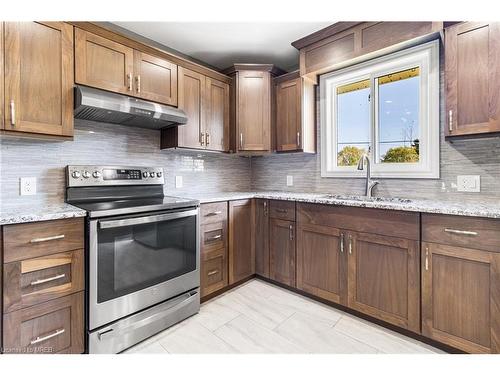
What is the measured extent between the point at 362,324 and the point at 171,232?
5.24 feet

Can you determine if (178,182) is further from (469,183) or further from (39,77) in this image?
(469,183)

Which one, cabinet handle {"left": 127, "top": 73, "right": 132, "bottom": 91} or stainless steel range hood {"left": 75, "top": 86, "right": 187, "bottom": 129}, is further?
cabinet handle {"left": 127, "top": 73, "right": 132, "bottom": 91}

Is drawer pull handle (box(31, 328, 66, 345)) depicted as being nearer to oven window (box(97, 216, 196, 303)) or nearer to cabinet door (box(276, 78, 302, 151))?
oven window (box(97, 216, 196, 303))

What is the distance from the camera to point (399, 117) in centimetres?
234

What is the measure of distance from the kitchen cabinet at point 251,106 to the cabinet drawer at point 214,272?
1158 millimetres

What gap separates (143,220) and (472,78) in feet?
7.66

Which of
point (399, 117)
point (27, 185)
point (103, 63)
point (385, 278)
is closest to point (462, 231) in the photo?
point (385, 278)

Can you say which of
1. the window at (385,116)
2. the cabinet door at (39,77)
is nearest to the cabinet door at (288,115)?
the window at (385,116)

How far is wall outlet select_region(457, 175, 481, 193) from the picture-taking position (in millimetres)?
1889

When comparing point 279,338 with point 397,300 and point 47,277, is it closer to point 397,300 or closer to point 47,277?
point 397,300

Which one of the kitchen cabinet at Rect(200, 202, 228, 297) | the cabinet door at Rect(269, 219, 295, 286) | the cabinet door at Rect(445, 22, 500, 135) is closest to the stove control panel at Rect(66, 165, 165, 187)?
the kitchen cabinet at Rect(200, 202, 228, 297)

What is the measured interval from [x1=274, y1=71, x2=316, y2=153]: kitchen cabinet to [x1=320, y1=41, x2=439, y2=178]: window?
0.50 ft
